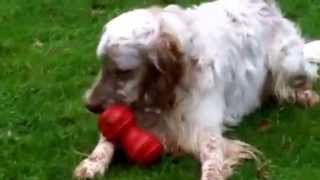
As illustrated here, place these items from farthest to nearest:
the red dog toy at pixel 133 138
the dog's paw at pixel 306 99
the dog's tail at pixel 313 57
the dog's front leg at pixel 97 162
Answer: the dog's tail at pixel 313 57 < the dog's paw at pixel 306 99 < the red dog toy at pixel 133 138 < the dog's front leg at pixel 97 162

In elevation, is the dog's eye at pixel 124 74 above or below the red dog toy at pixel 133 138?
above

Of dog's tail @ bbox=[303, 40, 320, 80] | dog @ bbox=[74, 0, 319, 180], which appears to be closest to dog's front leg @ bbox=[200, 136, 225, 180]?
dog @ bbox=[74, 0, 319, 180]

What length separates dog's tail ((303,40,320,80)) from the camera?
8.32m

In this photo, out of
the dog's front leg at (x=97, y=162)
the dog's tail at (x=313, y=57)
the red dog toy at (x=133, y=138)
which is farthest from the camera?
the dog's tail at (x=313, y=57)

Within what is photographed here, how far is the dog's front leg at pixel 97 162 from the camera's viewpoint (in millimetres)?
6910

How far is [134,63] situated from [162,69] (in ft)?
0.61

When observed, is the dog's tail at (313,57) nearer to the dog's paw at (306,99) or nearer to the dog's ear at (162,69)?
the dog's paw at (306,99)

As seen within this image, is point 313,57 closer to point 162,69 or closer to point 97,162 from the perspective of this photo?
point 162,69

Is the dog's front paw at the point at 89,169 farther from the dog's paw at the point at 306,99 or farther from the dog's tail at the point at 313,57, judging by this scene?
the dog's tail at the point at 313,57

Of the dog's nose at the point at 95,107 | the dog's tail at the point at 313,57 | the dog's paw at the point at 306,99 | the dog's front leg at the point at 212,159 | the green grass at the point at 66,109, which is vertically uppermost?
the dog's nose at the point at 95,107

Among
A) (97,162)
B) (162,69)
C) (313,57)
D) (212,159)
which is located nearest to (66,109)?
(97,162)

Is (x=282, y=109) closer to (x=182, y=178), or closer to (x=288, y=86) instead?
(x=288, y=86)

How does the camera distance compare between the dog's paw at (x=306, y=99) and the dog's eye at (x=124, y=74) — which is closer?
the dog's eye at (x=124, y=74)

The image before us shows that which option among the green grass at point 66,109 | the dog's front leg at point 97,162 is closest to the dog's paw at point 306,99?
the green grass at point 66,109
